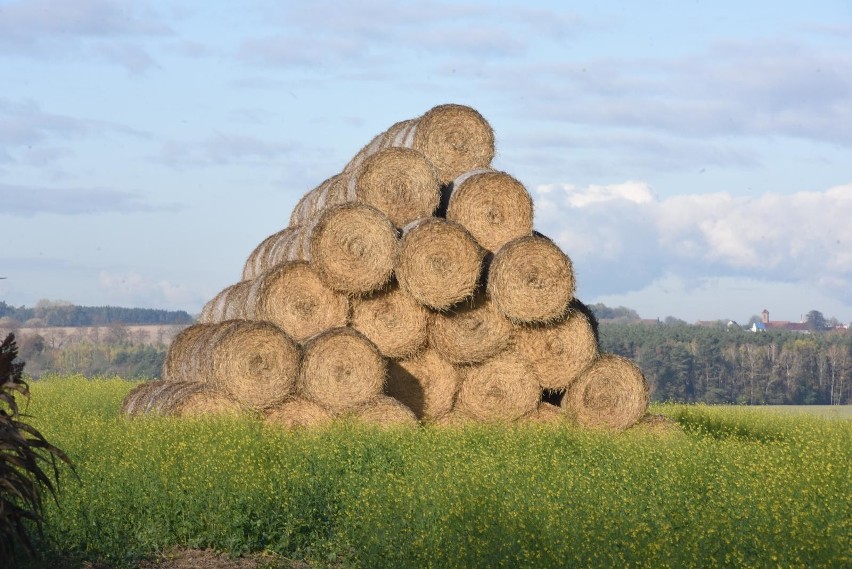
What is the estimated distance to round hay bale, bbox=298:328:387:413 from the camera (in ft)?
51.3

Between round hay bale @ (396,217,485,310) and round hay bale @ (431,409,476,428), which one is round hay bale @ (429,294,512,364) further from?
round hay bale @ (431,409,476,428)

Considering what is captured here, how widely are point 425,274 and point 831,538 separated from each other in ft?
25.9

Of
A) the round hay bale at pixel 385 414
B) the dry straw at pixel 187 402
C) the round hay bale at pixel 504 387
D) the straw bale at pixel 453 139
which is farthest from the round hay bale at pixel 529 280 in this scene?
the dry straw at pixel 187 402

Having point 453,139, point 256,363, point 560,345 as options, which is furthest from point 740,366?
point 256,363

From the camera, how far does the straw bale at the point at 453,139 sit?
17.7 meters

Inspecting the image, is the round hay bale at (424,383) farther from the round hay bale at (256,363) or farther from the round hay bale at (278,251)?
the round hay bale at (278,251)

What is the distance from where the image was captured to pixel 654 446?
14516 millimetres

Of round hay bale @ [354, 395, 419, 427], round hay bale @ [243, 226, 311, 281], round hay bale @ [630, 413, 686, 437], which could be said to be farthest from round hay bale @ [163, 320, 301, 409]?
round hay bale @ [630, 413, 686, 437]

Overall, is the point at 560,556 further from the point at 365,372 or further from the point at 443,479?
the point at 365,372

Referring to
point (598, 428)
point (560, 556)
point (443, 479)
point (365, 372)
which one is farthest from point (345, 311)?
point (560, 556)

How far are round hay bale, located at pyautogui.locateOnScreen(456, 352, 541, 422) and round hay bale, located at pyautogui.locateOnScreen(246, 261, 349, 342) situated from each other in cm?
214

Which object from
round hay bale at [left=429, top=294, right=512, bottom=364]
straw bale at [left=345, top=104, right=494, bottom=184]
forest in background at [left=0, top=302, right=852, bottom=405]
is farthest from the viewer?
forest in background at [left=0, top=302, right=852, bottom=405]

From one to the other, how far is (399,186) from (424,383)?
2.92 metres

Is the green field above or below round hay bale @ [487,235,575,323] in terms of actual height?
below
